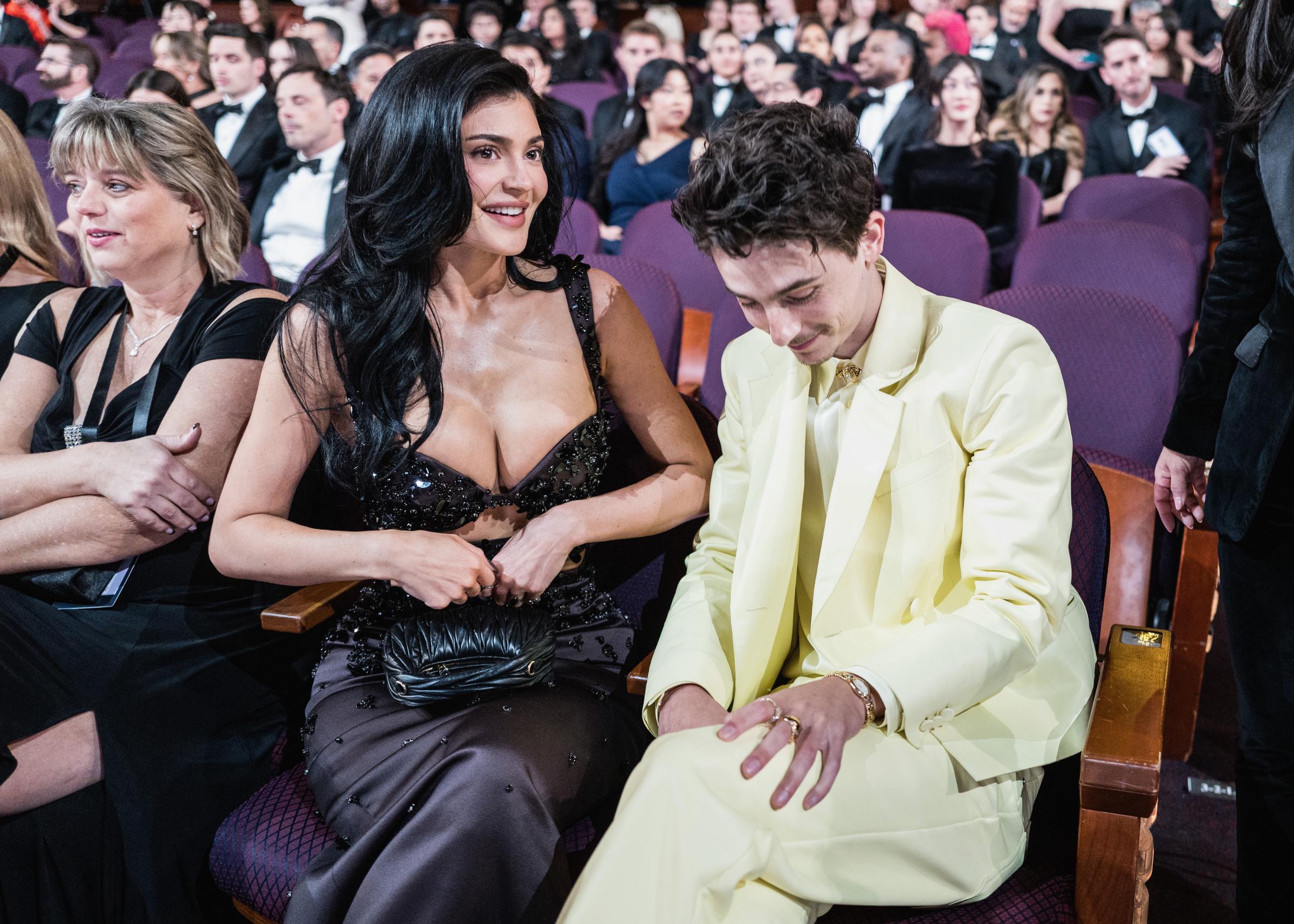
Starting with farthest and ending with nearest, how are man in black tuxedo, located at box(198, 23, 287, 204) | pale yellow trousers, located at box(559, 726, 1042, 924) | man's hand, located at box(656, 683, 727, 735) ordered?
man in black tuxedo, located at box(198, 23, 287, 204)
man's hand, located at box(656, 683, 727, 735)
pale yellow trousers, located at box(559, 726, 1042, 924)

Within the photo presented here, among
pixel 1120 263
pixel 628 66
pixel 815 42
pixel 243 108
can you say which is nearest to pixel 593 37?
pixel 628 66

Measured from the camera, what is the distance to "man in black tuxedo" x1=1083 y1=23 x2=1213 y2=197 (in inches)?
185

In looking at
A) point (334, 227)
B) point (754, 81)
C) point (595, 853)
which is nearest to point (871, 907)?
point (595, 853)

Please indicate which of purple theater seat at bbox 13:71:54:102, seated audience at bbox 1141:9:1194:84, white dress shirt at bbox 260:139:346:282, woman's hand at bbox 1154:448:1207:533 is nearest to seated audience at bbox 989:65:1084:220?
seated audience at bbox 1141:9:1194:84

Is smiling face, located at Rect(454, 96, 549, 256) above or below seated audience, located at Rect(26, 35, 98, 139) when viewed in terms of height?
below

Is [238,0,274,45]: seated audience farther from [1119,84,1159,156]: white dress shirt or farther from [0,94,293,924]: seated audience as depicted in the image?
[0,94,293,924]: seated audience

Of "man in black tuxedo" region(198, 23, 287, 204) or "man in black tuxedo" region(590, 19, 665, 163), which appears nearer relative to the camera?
"man in black tuxedo" region(198, 23, 287, 204)

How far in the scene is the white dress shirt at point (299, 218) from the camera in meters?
4.09

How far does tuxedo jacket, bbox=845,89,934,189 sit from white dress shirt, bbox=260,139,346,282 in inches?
86.6

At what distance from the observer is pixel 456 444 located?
1.66 meters

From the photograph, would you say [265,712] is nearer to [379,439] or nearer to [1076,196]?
[379,439]

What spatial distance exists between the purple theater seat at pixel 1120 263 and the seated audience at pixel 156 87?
9.63 feet

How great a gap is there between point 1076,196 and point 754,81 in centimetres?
210

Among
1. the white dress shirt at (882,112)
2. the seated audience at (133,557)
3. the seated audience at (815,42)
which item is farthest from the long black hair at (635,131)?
the seated audience at (133,557)
